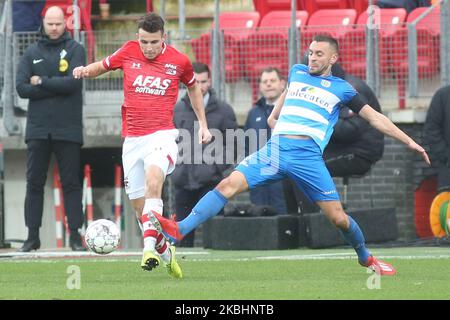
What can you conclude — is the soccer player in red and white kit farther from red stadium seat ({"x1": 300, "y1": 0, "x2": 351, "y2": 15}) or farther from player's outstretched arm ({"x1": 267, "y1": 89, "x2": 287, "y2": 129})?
red stadium seat ({"x1": 300, "y1": 0, "x2": 351, "y2": 15})

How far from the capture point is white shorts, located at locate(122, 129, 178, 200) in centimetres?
1271

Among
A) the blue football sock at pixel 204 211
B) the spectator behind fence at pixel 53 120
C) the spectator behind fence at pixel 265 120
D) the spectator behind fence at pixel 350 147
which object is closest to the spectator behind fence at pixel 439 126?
the spectator behind fence at pixel 350 147

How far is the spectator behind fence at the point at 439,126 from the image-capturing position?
692 inches

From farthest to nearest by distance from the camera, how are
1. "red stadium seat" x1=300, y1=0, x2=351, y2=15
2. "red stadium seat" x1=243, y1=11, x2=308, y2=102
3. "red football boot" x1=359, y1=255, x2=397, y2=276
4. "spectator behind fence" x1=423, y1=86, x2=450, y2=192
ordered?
"red stadium seat" x1=300, y1=0, x2=351, y2=15, "red stadium seat" x1=243, y1=11, x2=308, y2=102, "spectator behind fence" x1=423, y1=86, x2=450, y2=192, "red football boot" x1=359, y1=255, x2=397, y2=276

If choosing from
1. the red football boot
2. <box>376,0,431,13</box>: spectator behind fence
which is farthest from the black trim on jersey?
<box>376,0,431,13</box>: spectator behind fence

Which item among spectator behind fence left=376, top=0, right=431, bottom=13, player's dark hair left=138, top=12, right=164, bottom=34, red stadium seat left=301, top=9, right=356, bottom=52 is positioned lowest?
player's dark hair left=138, top=12, right=164, bottom=34

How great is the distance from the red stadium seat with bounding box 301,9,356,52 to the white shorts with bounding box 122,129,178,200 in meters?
6.46

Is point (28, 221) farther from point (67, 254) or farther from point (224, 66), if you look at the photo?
point (224, 66)

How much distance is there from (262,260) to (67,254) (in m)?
2.70

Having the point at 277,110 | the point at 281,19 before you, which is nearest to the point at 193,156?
the point at 281,19

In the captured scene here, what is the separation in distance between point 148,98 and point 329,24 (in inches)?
292

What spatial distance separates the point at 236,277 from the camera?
1182cm
